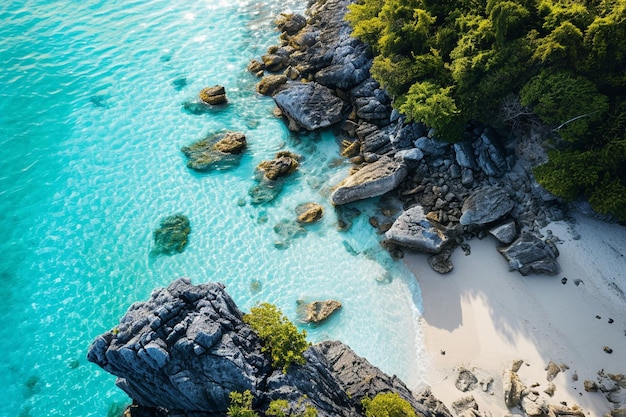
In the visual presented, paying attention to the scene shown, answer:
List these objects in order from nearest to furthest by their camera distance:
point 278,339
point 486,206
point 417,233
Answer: point 278,339
point 417,233
point 486,206

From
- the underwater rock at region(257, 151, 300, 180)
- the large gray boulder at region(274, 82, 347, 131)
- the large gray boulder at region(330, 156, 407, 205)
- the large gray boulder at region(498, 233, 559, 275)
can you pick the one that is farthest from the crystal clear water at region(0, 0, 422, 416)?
the large gray boulder at region(498, 233, 559, 275)

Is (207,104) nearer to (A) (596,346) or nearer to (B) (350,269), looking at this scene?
(B) (350,269)

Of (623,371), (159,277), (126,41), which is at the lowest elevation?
(159,277)

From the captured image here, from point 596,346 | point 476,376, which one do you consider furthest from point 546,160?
point 476,376

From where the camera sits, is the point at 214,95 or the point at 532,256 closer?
the point at 532,256

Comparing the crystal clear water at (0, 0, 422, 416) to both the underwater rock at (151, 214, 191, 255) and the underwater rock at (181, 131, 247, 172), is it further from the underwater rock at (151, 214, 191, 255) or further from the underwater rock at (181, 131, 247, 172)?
the underwater rock at (181, 131, 247, 172)

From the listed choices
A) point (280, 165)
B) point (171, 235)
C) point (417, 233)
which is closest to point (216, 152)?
point (280, 165)

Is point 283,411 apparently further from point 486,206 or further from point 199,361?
point 486,206
